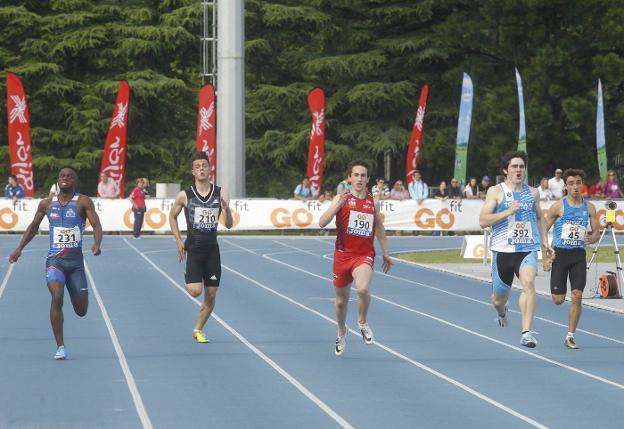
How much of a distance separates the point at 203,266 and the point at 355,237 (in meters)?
1.81

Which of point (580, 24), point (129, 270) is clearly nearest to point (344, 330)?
point (129, 270)

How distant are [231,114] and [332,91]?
1266cm

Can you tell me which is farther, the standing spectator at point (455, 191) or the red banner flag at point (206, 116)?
the red banner flag at point (206, 116)

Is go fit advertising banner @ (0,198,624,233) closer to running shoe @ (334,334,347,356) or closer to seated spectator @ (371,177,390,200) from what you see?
seated spectator @ (371,177,390,200)

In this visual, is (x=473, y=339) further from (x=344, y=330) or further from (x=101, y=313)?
(x=101, y=313)

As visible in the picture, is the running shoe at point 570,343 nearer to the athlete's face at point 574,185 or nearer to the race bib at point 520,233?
the race bib at point 520,233

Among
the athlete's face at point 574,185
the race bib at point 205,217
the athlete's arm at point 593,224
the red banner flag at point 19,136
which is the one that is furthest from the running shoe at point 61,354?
the red banner flag at point 19,136

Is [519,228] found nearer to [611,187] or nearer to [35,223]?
[35,223]

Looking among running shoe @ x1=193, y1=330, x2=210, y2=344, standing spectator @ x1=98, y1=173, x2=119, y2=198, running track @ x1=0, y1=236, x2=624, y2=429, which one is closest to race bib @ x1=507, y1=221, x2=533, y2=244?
running track @ x1=0, y1=236, x2=624, y2=429

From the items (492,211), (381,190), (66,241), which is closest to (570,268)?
(492,211)

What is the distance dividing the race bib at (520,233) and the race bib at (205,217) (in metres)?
2.75

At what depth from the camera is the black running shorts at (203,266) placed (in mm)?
13625

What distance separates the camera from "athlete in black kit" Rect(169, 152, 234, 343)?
13484mm

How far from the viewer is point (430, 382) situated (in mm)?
Result: 11164
